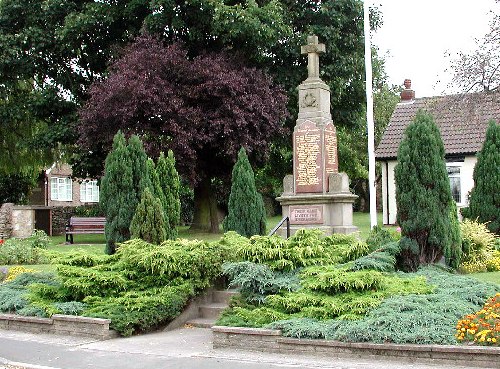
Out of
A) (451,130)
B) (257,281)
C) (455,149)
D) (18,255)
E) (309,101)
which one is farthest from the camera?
(451,130)

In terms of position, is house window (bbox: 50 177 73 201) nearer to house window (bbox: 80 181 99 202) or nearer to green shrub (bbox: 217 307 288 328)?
house window (bbox: 80 181 99 202)

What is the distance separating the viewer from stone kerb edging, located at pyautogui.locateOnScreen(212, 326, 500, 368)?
7.83 meters

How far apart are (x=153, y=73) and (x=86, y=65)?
256 inches

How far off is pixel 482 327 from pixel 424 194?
4.46 metres

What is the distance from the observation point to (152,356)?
9.24 m

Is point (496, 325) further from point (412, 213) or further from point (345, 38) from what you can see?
point (345, 38)

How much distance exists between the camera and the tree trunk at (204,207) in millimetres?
27547

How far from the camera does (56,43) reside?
26.5m

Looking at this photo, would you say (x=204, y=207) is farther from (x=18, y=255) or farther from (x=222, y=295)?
(x=222, y=295)

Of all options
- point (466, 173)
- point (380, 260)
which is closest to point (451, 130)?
point (466, 173)

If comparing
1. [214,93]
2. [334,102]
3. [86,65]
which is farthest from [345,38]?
[86,65]

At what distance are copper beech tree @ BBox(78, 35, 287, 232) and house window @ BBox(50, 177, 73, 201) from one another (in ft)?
93.7

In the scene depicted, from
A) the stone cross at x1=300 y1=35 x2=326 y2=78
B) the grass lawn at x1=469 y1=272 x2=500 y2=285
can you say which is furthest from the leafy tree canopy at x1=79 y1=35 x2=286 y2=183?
the grass lawn at x1=469 y1=272 x2=500 y2=285

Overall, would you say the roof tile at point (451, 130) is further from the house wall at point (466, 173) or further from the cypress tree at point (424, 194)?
the cypress tree at point (424, 194)
